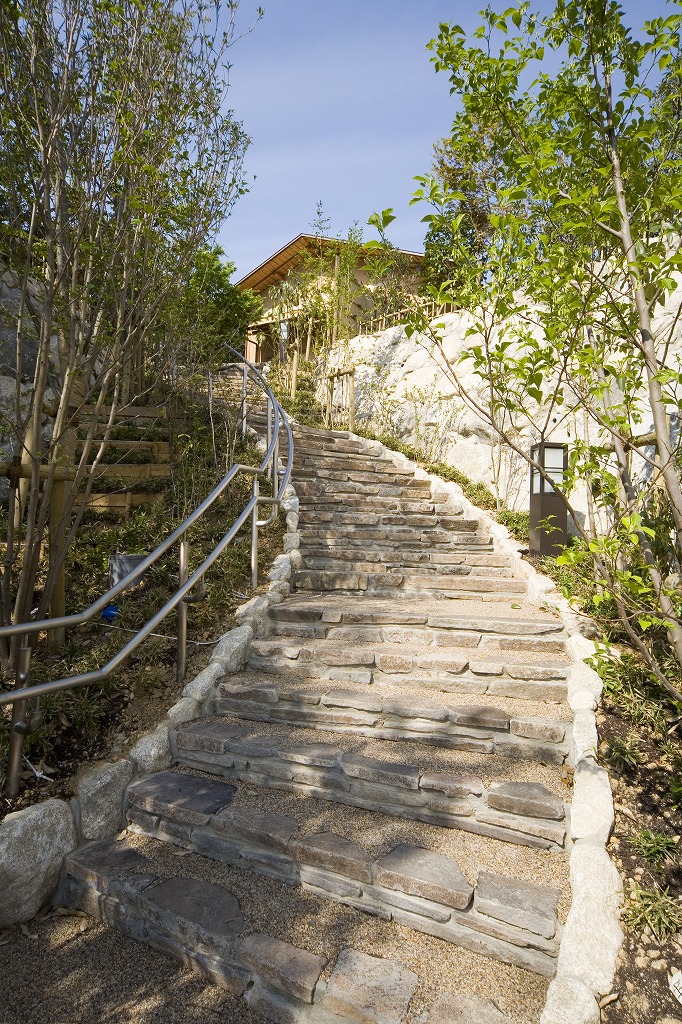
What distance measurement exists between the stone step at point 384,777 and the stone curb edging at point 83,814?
0.15m

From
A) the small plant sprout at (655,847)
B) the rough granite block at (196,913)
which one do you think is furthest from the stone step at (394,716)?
the rough granite block at (196,913)

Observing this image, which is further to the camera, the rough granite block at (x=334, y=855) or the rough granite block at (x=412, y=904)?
the rough granite block at (x=334, y=855)

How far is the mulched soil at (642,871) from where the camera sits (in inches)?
71.7

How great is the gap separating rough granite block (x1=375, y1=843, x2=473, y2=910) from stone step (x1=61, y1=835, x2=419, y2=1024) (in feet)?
0.33

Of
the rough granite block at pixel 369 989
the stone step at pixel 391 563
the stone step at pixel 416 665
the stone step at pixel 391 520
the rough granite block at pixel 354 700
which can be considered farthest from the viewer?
the stone step at pixel 391 520

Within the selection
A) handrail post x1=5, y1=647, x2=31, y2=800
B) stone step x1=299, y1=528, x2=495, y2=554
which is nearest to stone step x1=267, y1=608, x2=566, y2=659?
stone step x1=299, y1=528, x2=495, y2=554

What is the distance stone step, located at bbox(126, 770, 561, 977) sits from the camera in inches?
78.4

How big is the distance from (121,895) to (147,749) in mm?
751

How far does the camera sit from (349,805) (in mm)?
2695

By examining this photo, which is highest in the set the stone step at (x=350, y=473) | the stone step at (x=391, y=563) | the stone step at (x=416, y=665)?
the stone step at (x=350, y=473)

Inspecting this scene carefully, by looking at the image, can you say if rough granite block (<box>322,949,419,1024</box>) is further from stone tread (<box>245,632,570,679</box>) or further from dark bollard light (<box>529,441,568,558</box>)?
dark bollard light (<box>529,441,568,558</box>)

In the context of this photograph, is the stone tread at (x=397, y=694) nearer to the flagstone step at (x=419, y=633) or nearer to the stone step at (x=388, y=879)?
the flagstone step at (x=419, y=633)

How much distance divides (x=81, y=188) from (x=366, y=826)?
140 inches

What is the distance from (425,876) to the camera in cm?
216
